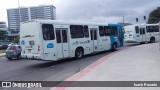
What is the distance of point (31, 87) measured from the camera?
9.25 metres

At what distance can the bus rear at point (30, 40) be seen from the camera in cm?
1503

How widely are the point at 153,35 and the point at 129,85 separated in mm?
30455

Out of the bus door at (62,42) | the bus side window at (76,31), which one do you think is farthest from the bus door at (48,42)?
the bus side window at (76,31)

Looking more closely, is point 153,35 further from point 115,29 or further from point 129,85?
point 129,85

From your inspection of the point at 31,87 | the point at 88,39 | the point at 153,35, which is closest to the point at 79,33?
the point at 88,39

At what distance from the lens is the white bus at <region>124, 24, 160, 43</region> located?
34562mm

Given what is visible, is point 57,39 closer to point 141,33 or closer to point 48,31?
point 48,31

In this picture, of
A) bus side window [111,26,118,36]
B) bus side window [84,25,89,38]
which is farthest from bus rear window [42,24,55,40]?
bus side window [111,26,118,36]

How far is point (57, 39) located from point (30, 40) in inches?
71.3

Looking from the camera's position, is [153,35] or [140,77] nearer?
[140,77]

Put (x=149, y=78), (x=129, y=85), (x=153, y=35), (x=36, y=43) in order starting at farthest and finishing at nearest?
(x=153, y=35), (x=36, y=43), (x=149, y=78), (x=129, y=85)

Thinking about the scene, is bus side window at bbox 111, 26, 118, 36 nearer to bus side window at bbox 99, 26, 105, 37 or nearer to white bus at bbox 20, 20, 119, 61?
bus side window at bbox 99, 26, 105, 37

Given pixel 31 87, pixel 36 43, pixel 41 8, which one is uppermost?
pixel 41 8

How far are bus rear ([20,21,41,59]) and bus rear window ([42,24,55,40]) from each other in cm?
45
